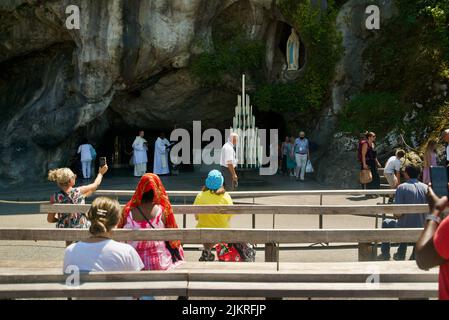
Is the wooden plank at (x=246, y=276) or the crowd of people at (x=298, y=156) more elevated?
the crowd of people at (x=298, y=156)

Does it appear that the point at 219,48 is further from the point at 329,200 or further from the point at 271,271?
the point at 271,271

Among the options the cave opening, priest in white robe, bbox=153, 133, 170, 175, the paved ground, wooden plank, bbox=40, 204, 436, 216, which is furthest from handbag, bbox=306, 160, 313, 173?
wooden plank, bbox=40, 204, 436, 216

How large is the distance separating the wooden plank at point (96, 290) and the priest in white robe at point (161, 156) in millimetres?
16178

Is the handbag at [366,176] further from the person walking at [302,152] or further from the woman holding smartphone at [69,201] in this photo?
the woman holding smartphone at [69,201]

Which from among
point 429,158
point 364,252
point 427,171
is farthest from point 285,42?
point 364,252

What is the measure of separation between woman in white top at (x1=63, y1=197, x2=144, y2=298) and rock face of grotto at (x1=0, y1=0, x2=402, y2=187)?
44.4 ft

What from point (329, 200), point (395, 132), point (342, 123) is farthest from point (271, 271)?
point (342, 123)

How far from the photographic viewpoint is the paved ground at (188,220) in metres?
9.59

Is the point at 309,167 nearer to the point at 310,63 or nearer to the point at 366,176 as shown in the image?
the point at 310,63

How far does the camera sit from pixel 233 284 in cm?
538

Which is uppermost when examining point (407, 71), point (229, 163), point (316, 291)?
point (407, 71)

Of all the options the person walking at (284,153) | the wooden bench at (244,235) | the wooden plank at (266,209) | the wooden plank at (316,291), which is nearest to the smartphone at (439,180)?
the wooden plank at (266,209)

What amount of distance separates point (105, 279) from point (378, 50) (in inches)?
641

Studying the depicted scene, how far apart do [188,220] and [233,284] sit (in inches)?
312
